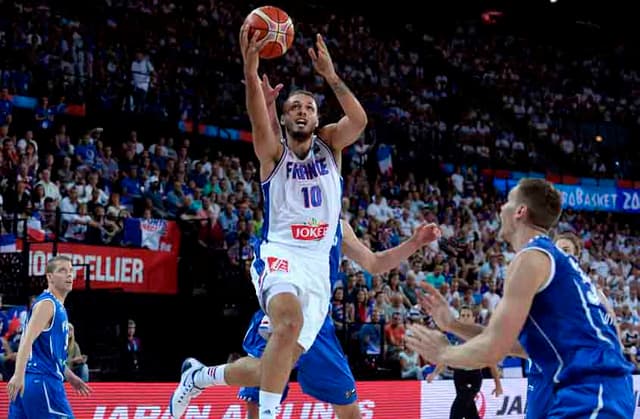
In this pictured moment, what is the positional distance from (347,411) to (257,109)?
2.20 metres

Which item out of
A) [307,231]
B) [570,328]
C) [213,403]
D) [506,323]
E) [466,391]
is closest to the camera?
[506,323]

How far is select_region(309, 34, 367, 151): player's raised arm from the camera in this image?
620cm

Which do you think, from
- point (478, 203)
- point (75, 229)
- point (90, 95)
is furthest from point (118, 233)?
point (478, 203)

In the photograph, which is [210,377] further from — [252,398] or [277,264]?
[277,264]

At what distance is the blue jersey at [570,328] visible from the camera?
157 inches

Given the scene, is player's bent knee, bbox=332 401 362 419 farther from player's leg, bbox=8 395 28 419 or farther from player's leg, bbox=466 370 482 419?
player's leg, bbox=466 370 482 419

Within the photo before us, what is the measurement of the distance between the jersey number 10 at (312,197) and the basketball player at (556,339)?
228 cm

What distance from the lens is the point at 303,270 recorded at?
20.3 ft

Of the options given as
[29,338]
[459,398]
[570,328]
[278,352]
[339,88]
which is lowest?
[459,398]

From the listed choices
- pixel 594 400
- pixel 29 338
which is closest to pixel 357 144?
pixel 29 338

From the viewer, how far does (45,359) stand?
745cm

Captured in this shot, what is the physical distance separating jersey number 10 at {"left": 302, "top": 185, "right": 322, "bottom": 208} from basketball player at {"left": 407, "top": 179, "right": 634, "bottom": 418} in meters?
2.28

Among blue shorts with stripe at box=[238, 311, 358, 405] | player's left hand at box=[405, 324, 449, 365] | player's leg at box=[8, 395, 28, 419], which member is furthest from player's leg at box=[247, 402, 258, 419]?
player's left hand at box=[405, 324, 449, 365]

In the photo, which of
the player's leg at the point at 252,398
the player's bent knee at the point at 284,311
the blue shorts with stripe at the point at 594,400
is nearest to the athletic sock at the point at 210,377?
the player's leg at the point at 252,398
